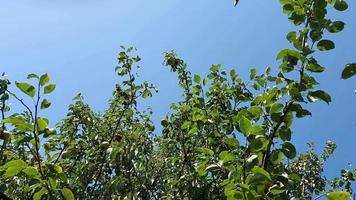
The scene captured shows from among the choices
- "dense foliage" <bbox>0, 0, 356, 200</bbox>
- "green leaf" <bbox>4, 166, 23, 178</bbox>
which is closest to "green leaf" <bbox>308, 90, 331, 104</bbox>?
"dense foliage" <bbox>0, 0, 356, 200</bbox>

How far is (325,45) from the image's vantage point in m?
2.65

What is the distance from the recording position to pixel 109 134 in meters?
6.12

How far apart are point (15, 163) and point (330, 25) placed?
1930mm

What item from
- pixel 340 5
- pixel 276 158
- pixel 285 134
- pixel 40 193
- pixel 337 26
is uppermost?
pixel 340 5

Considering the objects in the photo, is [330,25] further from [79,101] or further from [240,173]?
[79,101]

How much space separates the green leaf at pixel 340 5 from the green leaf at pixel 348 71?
338 millimetres

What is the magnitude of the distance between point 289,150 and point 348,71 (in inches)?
24.1

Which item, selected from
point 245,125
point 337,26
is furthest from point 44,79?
point 337,26

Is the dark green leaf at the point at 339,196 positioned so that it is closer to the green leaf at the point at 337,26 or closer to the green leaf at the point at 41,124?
the green leaf at the point at 337,26

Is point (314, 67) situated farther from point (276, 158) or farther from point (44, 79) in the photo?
point (44, 79)

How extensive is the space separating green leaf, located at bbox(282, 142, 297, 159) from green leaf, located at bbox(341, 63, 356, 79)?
0.54 m

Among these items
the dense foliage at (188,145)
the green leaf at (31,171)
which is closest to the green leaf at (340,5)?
the dense foliage at (188,145)

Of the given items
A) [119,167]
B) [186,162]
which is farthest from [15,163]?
[186,162]

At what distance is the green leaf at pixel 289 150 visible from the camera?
2.58 metres
